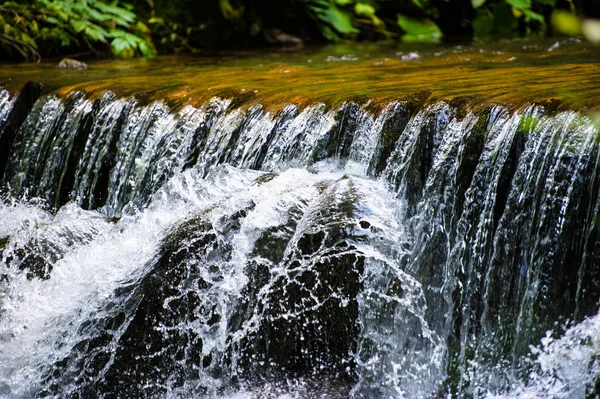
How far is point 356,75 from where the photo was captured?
5352 millimetres

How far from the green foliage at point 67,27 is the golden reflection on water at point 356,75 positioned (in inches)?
20.7

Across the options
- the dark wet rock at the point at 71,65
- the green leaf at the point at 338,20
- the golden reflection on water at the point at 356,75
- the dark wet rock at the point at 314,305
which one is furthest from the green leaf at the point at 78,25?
the dark wet rock at the point at 314,305

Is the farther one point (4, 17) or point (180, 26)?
point (180, 26)

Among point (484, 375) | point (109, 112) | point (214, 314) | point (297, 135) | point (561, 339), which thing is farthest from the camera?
point (109, 112)

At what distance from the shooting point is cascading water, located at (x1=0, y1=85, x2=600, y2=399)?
2979 mm

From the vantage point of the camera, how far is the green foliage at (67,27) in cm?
743

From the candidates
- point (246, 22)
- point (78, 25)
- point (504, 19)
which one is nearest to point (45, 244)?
point (78, 25)

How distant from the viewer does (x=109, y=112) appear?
484 centimetres

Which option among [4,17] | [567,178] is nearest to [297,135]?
[567,178]

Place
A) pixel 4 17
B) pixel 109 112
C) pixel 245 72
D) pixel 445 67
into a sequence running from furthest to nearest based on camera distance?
pixel 4 17 < pixel 245 72 < pixel 445 67 < pixel 109 112

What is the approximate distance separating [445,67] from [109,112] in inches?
99.6

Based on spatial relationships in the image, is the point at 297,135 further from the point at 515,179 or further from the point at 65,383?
the point at 65,383

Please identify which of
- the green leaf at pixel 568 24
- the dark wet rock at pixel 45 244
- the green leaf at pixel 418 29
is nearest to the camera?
the dark wet rock at pixel 45 244

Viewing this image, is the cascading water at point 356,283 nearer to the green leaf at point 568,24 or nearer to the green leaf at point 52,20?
the green leaf at point 52,20
